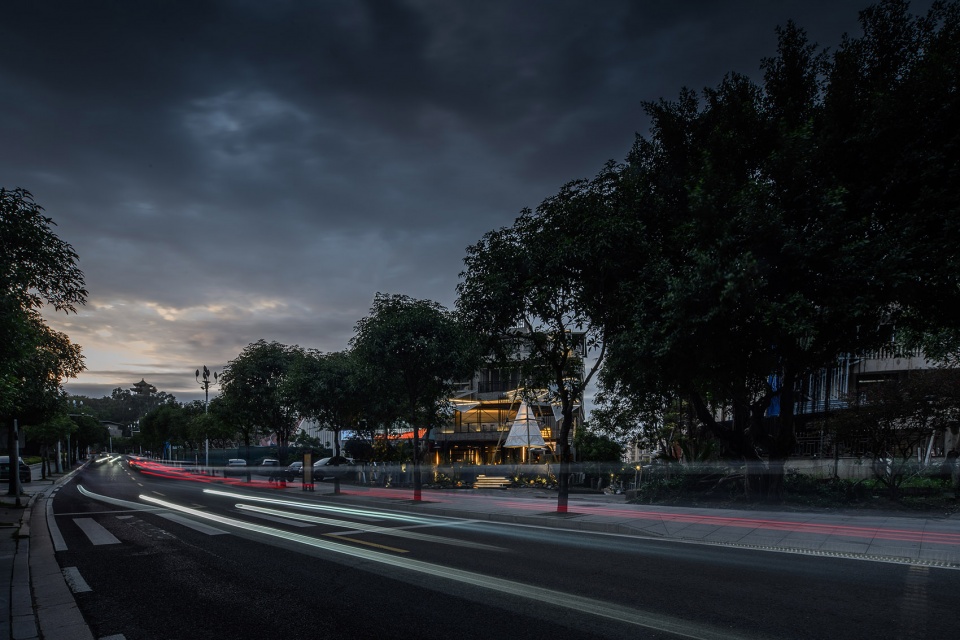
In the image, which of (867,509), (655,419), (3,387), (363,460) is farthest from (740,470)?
(363,460)

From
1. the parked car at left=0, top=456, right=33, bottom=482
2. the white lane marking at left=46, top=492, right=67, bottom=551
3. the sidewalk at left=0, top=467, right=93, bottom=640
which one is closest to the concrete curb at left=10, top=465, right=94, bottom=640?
the sidewalk at left=0, top=467, right=93, bottom=640

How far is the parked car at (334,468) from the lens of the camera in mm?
36625

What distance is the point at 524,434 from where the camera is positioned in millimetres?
31641

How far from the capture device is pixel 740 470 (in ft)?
61.0

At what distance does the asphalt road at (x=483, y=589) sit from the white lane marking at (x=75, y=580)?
61 mm

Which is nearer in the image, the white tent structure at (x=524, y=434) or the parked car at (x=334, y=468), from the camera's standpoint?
the white tent structure at (x=524, y=434)

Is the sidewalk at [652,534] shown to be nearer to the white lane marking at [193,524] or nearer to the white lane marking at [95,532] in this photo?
the white lane marking at [95,532]

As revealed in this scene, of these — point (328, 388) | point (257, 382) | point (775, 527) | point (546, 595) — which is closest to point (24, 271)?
point (546, 595)

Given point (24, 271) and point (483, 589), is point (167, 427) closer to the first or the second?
point (24, 271)

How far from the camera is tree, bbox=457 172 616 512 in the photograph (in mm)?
15328

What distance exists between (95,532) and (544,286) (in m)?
12.2

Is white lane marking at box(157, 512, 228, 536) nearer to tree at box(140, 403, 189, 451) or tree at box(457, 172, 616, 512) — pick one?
tree at box(457, 172, 616, 512)

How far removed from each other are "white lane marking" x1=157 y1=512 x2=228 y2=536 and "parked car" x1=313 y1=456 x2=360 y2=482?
61.4 ft

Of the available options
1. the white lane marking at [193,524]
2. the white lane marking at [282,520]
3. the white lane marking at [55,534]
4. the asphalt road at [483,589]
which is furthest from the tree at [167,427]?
the asphalt road at [483,589]
